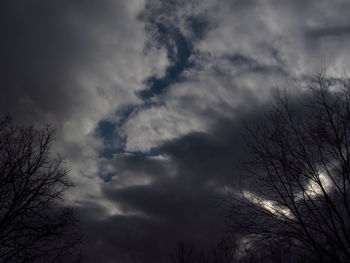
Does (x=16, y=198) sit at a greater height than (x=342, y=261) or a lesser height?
greater

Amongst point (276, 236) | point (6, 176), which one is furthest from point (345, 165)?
Answer: point (6, 176)

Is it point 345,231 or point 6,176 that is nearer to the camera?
point 345,231

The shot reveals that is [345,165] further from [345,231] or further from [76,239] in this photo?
[76,239]

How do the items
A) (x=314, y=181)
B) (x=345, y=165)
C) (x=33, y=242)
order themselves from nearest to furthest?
(x=345, y=165), (x=314, y=181), (x=33, y=242)

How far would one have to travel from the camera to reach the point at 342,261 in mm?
5465

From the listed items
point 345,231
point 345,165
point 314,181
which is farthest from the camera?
point 314,181

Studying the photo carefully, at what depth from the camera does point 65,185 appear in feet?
34.9

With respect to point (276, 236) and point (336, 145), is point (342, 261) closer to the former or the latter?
point (276, 236)

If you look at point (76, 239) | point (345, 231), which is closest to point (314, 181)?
point (345, 231)

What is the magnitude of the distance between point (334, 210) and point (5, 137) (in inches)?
481

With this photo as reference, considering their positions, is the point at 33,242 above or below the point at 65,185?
below

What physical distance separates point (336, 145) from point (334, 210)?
1645mm

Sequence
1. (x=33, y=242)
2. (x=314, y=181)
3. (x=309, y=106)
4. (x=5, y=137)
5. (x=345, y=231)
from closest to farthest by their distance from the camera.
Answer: (x=345, y=231) < (x=314, y=181) < (x=309, y=106) < (x=33, y=242) < (x=5, y=137)

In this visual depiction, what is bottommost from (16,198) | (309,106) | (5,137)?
(309,106)
